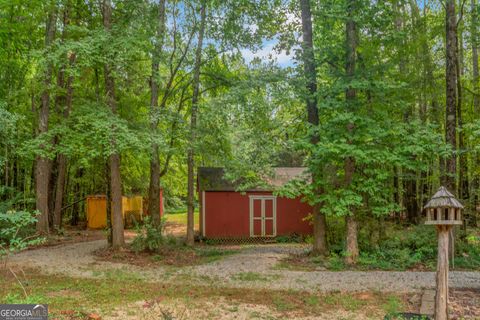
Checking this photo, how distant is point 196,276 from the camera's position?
9.21 meters

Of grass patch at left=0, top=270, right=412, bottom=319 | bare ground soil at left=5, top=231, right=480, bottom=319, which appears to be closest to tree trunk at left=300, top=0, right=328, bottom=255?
bare ground soil at left=5, top=231, right=480, bottom=319

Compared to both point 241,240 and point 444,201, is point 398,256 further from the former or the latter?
point 241,240

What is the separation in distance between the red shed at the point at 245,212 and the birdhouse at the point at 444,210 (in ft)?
35.2

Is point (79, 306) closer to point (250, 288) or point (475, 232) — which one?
point (250, 288)

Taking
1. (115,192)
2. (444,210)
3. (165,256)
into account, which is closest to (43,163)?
(115,192)

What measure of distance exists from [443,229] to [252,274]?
15.6 ft

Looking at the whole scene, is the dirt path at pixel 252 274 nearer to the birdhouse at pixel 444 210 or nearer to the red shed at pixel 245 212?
the birdhouse at pixel 444 210

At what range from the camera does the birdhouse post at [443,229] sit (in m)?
5.63

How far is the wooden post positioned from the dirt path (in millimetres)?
2268

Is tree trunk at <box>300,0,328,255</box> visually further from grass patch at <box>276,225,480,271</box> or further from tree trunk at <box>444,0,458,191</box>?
tree trunk at <box>444,0,458,191</box>

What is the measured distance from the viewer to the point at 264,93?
464 inches

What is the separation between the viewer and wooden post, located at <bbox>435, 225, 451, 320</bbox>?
18.5ft

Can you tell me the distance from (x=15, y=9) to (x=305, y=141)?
10779 millimetres

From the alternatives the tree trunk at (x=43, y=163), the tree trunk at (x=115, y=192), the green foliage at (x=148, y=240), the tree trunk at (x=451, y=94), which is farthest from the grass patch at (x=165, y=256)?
the tree trunk at (x=451, y=94)
